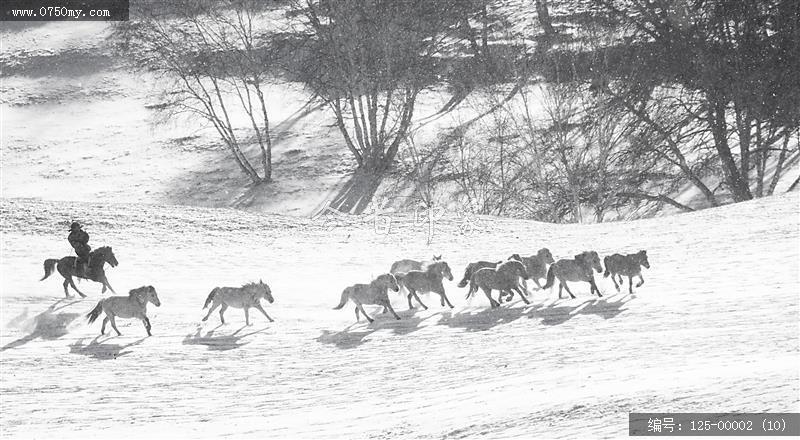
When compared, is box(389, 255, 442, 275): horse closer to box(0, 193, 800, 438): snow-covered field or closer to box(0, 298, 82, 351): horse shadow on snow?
box(0, 193, 800, 438): snow-covered field

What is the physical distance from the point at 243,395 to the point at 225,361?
165 cm

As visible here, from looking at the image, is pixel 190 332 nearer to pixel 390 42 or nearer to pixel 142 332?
pixel 142 332

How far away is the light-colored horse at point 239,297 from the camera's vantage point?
1722 centimetres

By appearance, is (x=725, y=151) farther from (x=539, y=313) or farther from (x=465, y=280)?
(x=539, y=313)

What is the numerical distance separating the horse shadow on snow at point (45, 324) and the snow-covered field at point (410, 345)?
0.05 metres

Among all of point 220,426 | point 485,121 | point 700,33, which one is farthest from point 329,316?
point 485,121

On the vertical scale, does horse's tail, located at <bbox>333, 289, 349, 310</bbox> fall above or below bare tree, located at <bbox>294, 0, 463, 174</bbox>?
below

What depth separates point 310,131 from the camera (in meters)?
50.9

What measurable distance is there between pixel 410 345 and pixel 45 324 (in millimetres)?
7427

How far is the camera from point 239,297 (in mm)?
17266

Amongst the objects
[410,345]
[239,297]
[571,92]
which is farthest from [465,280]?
[571,92]

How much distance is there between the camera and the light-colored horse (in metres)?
17.2

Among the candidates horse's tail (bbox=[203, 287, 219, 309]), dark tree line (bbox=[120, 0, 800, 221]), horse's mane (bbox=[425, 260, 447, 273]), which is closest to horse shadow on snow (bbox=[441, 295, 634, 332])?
horse's mane (bbox=[425, 260, 447, 273])

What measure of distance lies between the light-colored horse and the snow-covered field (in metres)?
0.39
